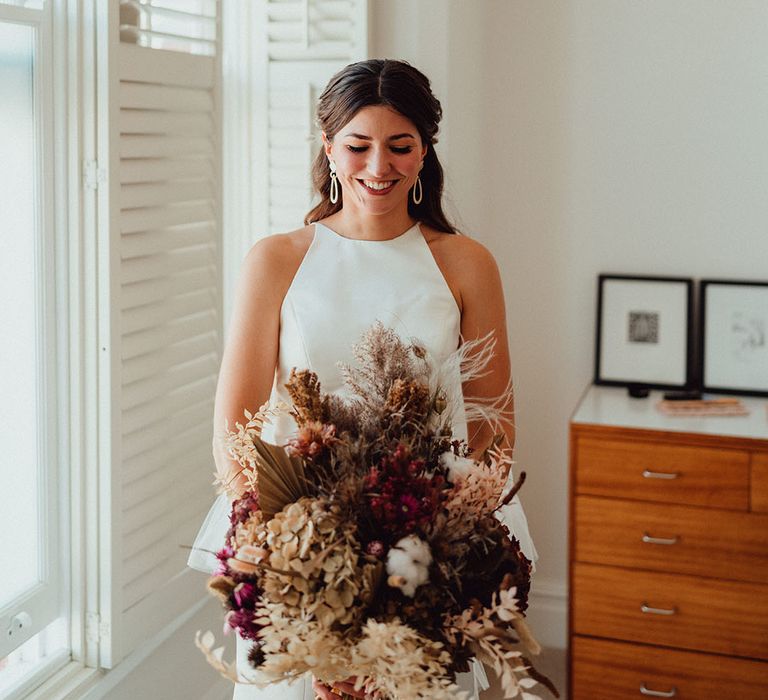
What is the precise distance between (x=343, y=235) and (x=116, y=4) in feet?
2.16

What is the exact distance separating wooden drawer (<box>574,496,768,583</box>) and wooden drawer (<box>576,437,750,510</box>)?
0.11 ft

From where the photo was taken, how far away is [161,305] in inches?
94.3

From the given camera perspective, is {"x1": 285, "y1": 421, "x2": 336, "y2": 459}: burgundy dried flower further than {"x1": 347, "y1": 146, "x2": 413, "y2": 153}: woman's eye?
No

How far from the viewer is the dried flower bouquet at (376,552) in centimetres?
121

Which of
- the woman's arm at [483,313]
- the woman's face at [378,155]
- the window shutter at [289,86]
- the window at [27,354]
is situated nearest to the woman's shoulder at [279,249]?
the woman's face at [378,155]

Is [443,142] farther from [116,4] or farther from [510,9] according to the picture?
[116,4]

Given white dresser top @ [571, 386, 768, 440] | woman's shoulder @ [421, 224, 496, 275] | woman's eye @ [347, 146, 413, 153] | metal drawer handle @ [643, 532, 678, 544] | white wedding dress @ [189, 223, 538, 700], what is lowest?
metal drawer handle @ [643, 532, 678, 544]

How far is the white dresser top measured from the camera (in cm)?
278

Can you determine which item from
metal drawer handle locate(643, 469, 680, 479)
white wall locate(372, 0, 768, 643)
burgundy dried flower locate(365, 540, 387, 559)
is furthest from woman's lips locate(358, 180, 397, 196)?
metal drawer handle locate(643, 469, 680, 479)

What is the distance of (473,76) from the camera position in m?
3.18

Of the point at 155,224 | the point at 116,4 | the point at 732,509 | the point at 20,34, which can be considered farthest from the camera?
the point at 732,509

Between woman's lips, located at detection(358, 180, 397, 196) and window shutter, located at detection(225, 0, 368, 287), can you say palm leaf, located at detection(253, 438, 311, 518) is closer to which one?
woman's lips, located at detection(358, 180, 397, 196)

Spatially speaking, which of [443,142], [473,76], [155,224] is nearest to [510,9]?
[473,76]

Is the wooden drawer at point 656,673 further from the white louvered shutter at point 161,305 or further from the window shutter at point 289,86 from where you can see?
the window shutter at point 289,86
